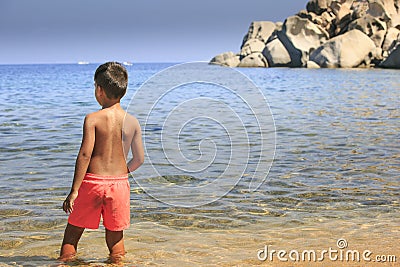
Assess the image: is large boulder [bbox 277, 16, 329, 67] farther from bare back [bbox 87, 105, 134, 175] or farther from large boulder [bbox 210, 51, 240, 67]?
bare back [bbox 87, 105, 134, 175]

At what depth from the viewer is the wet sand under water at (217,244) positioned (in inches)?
147

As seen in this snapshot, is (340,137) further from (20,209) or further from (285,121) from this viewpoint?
(20,209)

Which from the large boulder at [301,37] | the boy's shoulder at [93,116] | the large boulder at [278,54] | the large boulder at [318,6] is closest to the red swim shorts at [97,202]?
the boy's shoulder at [93,116]

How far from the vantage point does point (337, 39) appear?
47.2m

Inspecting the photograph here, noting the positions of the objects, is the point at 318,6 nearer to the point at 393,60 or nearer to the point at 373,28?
the point at 373,28

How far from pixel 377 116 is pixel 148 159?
6753mm

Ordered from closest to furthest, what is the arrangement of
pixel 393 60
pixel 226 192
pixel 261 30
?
1. pixel 226 192
2. pixel 393 60
3. pixel 261 30

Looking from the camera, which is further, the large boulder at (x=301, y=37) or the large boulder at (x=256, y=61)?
the large boulder at (x=256, y=61)

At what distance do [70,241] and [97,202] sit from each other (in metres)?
0.40

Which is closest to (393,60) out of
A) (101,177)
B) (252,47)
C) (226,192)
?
(252,47)

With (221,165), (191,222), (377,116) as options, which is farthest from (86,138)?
(377,116)

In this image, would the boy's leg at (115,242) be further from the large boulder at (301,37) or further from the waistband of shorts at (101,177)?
the large boulder at (301,37)

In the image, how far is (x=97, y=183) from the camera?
346cm

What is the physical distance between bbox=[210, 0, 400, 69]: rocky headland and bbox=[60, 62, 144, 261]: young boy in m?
42.5
